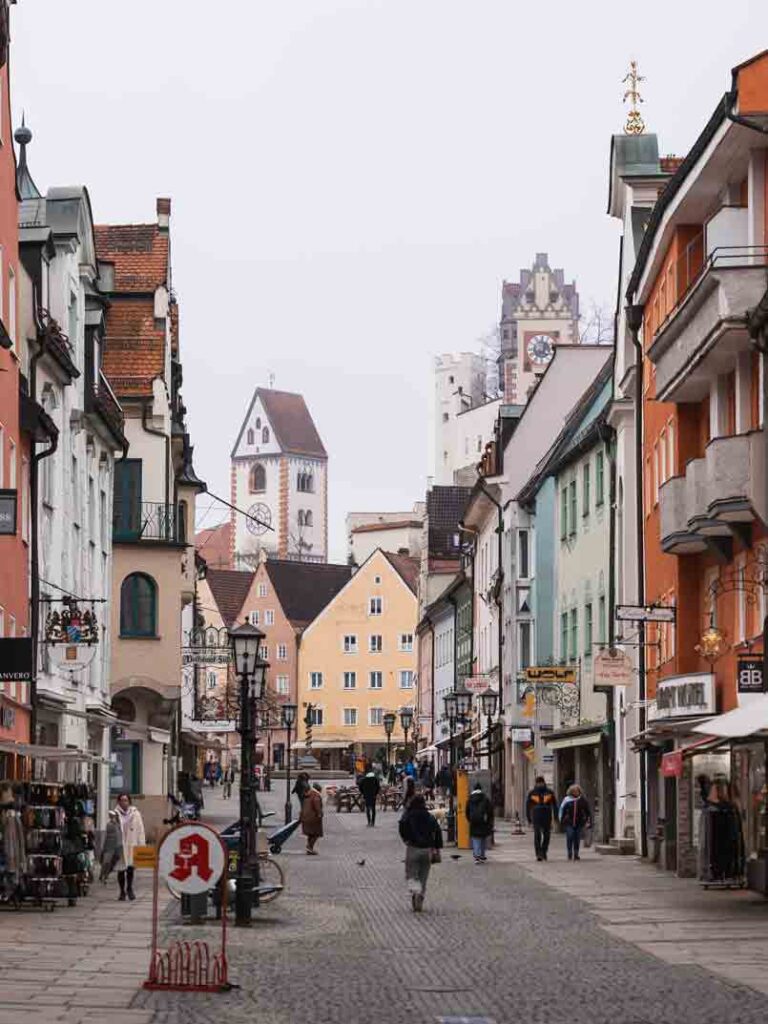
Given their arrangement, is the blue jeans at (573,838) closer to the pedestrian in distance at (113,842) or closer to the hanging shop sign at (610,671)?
the hanging shop sign at (610,671)

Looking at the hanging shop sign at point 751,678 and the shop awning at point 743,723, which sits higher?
the hanging shop sign at point 751,678

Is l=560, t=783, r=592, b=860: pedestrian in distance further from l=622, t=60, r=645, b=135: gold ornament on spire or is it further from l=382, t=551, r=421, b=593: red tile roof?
l=382, t=551, r=421, b=593: red tile roof

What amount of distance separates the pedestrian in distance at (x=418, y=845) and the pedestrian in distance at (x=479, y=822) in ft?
40.7

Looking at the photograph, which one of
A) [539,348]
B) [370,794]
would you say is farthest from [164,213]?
[539,348]

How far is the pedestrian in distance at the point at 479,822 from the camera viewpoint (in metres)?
41.2

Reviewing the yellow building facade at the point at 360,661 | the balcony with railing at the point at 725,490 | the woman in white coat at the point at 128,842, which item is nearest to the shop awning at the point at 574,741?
the balcony with railing at the point at 725,490

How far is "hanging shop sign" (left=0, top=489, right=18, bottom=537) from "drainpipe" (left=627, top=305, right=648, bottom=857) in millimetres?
17754

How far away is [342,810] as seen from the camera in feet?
252

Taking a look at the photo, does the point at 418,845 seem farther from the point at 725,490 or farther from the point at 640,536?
the point at 640,536

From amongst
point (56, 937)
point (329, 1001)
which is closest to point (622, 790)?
point (56, 937)

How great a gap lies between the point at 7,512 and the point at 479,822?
56.3 ft

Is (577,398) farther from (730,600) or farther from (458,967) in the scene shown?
(458,967)

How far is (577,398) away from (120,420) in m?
21.6

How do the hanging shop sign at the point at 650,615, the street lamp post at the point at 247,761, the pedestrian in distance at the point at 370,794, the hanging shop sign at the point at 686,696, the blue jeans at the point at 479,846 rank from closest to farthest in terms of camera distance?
1. the street lamp post at the point at 247,761
2. the hanging shop sign at the point at 686,696
3. the hanging shop sign at the point at 650,615
4. the blue jeans at the point at 479,846
5. the pedestrian in distance at the point at 370,794
